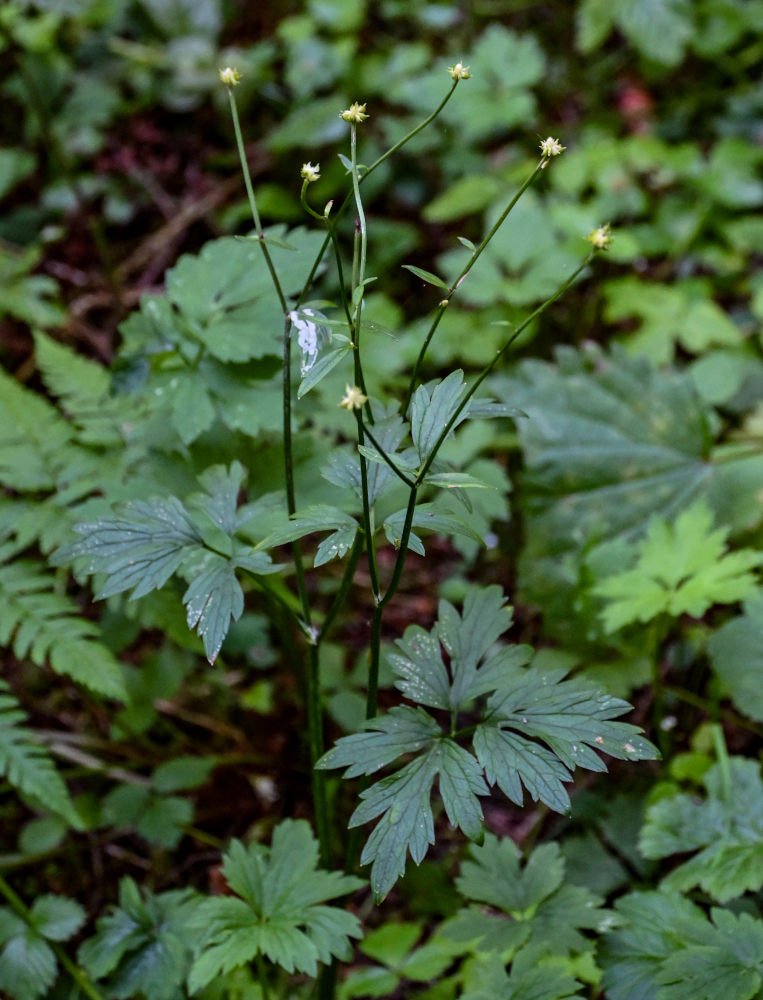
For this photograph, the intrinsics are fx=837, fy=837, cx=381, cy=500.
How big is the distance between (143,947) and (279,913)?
0.47 m

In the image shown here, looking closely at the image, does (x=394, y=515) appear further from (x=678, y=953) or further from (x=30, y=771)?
(x=30, y=771)

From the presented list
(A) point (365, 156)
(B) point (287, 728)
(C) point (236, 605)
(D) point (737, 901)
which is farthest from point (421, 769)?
(A) point (365, 156)

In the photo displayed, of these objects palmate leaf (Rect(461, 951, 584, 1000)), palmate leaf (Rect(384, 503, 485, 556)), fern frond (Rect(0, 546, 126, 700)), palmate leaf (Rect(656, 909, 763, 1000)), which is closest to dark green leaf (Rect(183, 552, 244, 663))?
palmate leaf (Rect(384, 503, 485, 556))

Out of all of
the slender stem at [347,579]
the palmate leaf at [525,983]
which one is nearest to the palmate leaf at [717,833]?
the palmate leaf at [525,983]

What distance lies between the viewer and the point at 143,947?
172 cm

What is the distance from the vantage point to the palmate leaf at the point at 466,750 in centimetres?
119

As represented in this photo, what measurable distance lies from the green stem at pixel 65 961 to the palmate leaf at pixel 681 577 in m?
1.34

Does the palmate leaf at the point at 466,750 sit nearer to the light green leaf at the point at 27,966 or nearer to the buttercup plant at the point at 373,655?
the buttercup plant at the point at 373,655

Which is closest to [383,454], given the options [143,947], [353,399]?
[353,399]

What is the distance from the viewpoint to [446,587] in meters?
2.52

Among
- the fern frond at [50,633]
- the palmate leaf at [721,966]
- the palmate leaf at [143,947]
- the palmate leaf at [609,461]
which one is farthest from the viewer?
the palmate leaf at [609,461]

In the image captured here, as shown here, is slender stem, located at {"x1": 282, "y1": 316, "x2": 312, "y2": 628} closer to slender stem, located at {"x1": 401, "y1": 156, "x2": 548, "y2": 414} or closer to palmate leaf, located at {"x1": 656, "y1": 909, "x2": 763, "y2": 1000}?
slender stem, located at {"x1": 401, "y1": 156, "x2": 548, "y2": 414}

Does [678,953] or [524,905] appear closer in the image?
[678,953]

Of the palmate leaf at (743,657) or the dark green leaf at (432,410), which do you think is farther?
the palmate leaf at (743,657)
